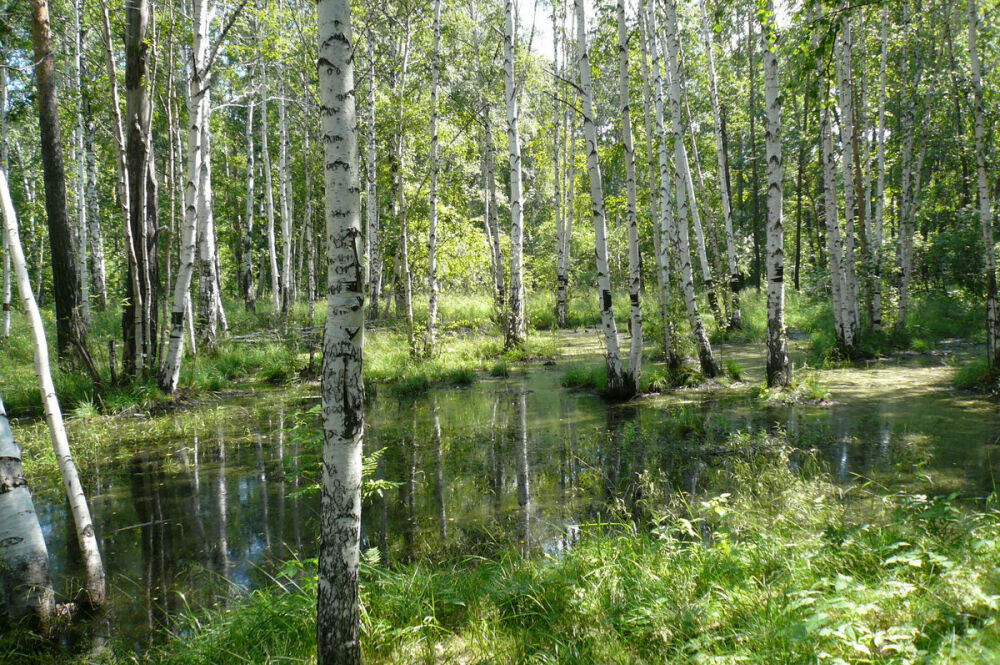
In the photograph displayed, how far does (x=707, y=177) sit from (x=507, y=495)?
24477mm

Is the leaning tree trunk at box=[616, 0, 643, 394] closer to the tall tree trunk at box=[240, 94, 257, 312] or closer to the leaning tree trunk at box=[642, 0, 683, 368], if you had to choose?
the leaning tree trunk at box=[642, 0, 683, 368]

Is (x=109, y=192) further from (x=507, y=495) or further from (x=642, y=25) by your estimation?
(x=507, y=495)

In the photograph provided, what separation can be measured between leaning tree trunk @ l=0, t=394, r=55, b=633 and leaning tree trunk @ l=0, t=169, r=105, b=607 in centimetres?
23

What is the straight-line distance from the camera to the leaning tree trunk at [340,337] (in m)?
2.63

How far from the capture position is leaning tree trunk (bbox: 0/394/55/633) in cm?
372

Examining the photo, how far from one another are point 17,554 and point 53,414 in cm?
92

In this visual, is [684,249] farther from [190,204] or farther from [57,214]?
[57,214]

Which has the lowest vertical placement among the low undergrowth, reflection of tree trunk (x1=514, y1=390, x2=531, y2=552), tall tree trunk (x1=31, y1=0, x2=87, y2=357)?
reflection of tree trunk (x1=514, y1=390, x2=531, y2=552)

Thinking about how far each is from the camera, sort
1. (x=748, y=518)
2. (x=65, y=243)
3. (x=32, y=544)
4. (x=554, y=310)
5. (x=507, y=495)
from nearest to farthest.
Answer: (x=32, y=544)
(x=748, y=518)
(x=507, y=495)
(x=65, y=243)
(x=554, y=310)

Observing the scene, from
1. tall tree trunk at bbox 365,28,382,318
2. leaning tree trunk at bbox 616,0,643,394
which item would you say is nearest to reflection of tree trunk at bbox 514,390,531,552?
leaning tree trunk at bbox 616,0,643,394

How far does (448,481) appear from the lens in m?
6.66

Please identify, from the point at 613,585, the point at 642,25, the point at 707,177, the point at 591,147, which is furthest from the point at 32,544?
the point at 707,177

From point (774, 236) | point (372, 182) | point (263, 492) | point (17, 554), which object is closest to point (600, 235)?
point (774, 236)

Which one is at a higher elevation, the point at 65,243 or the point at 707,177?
the point at 707,177
